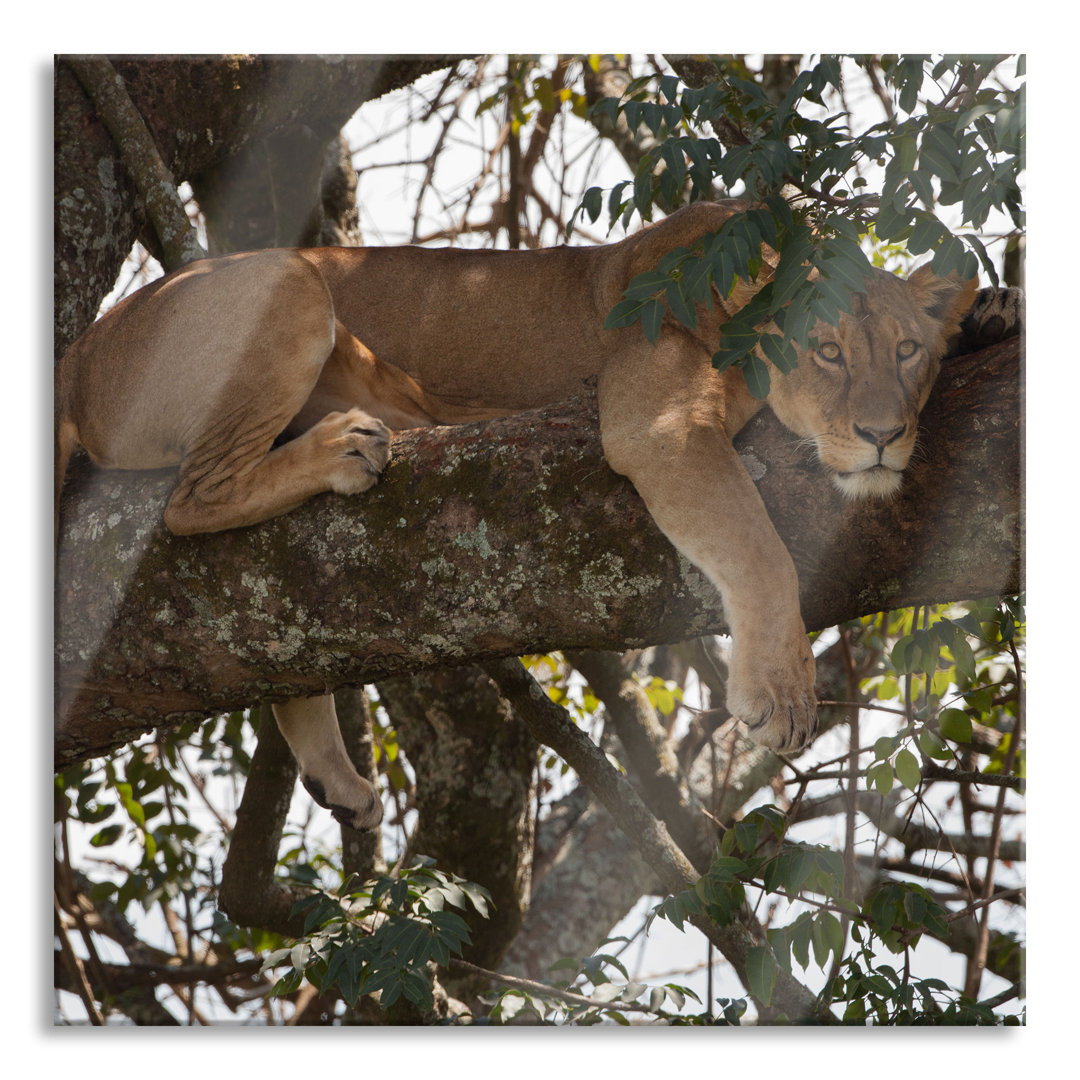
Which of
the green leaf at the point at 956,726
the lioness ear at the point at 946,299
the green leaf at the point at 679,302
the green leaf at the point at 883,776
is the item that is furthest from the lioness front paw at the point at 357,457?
the green leaf at the point at 956,726

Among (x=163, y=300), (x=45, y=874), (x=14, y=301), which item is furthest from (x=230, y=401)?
(x=45, y=874)

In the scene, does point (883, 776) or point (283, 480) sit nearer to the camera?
point (283, 480)

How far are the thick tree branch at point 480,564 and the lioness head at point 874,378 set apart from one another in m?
0.04

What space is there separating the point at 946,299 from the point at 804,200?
350 mm

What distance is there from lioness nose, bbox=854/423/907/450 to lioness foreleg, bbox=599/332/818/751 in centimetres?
22

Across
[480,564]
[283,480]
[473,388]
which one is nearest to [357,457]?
[283,480]

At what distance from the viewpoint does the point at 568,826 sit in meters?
4.89

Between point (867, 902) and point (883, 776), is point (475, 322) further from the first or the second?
point (867, 902)

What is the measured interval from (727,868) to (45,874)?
137cm

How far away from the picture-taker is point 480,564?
204 cm

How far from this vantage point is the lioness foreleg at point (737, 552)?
196 centimetres

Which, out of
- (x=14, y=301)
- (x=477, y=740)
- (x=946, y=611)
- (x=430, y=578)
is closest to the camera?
(x=430, y=578)

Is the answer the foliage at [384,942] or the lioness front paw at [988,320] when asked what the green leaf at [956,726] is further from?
the foliage at [384,942]
